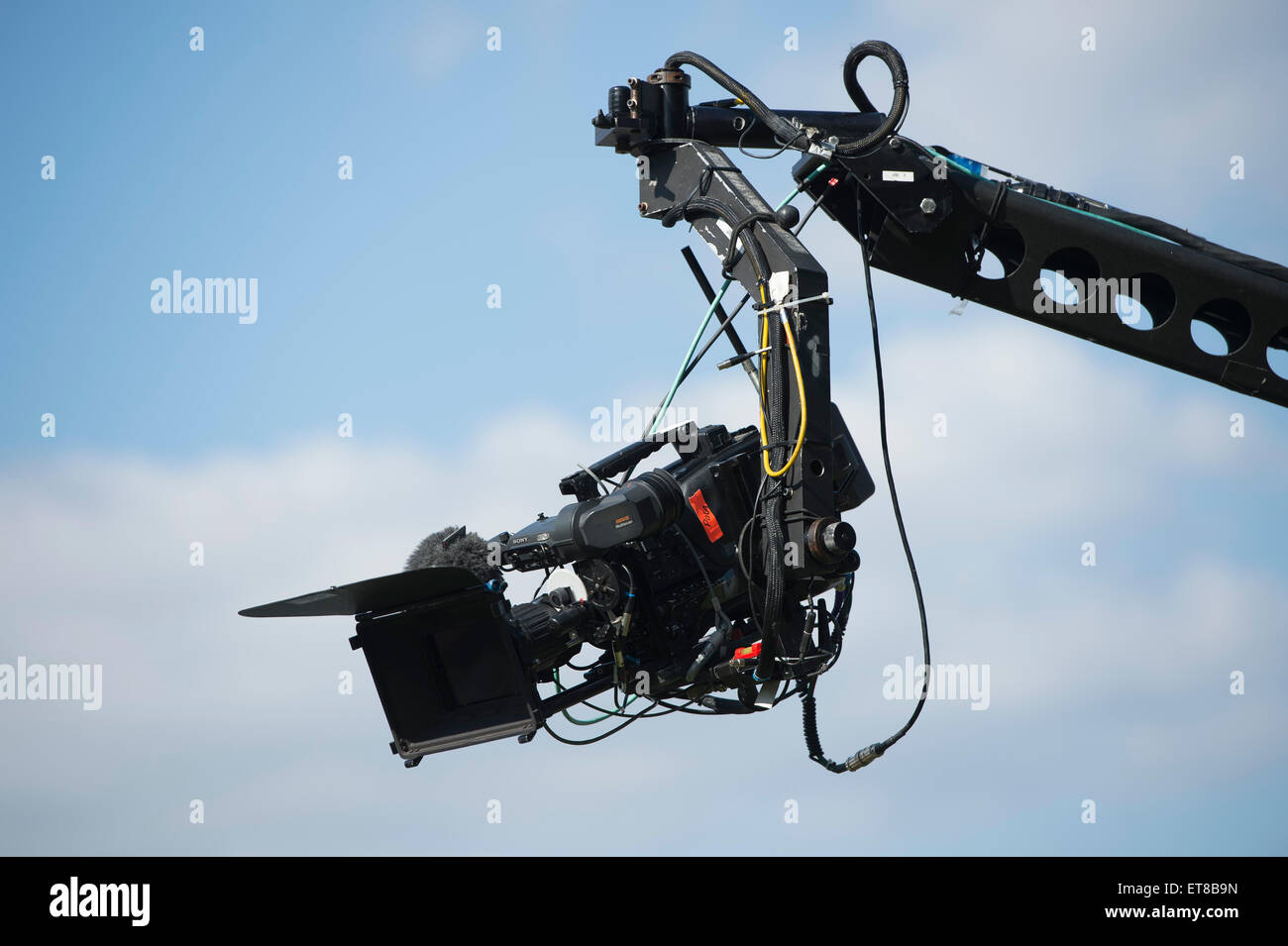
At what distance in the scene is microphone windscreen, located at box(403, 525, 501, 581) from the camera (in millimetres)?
10055

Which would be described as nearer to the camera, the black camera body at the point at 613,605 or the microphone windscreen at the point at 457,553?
the black camera body at the point at 613,605

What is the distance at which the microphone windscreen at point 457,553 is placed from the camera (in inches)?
396

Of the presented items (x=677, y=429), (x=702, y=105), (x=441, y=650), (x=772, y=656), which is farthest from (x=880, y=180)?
(x=441, y=650)

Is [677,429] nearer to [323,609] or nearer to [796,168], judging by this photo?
[796,168]

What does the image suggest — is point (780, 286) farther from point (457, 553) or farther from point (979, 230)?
point (457, 553)

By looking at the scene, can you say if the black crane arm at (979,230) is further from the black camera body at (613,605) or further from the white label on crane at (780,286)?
the black camera body at (613,605)

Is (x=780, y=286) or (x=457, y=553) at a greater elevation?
(x=780, y=286)

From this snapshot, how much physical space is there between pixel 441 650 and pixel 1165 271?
4.82 meters

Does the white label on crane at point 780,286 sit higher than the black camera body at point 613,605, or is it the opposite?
the white label on crane at point 780,286

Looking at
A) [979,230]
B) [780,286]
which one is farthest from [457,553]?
[979,230]

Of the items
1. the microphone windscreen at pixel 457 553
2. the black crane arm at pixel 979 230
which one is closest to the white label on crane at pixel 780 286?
the black crane arm at pixel 979 230

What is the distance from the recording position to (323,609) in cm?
950

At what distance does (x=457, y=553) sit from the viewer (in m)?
10.1

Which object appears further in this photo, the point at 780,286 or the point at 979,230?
the point at 979,230
